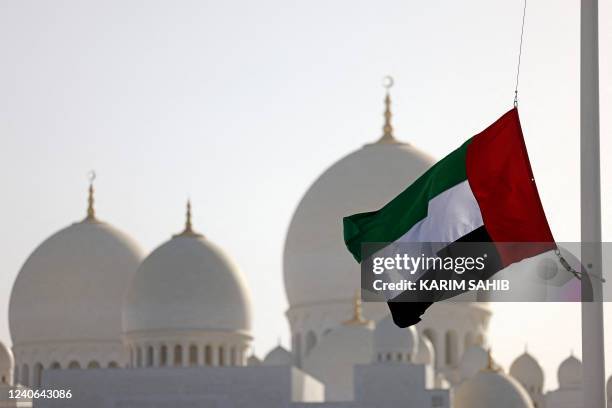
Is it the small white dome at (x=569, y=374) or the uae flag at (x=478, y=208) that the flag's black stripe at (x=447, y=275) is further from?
the small white dome at (x=569, y=374)

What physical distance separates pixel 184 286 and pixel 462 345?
306 inches

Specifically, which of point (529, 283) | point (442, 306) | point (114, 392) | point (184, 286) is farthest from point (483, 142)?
point (442, 306)

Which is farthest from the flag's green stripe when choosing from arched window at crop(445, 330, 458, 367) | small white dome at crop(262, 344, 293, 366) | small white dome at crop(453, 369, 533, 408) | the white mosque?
arched window at crop(445, 330, 458, 367)

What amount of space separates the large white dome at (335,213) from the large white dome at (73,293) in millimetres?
4273

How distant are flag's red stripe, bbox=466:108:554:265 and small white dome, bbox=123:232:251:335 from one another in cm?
2577

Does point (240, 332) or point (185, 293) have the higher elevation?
point (185, 293)

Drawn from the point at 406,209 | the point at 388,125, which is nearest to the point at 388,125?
the point at 388,125

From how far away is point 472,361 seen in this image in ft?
120

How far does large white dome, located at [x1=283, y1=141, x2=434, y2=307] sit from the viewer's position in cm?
3778

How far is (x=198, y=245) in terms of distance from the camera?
34812 mm

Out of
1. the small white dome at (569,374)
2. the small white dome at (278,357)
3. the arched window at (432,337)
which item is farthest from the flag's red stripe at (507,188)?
the small white dome at (569,374)

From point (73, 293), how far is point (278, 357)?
5.62 m

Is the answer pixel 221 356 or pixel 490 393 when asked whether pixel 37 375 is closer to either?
pixel 221 356

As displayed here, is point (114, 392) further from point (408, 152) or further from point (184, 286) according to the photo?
point (408, 152)
